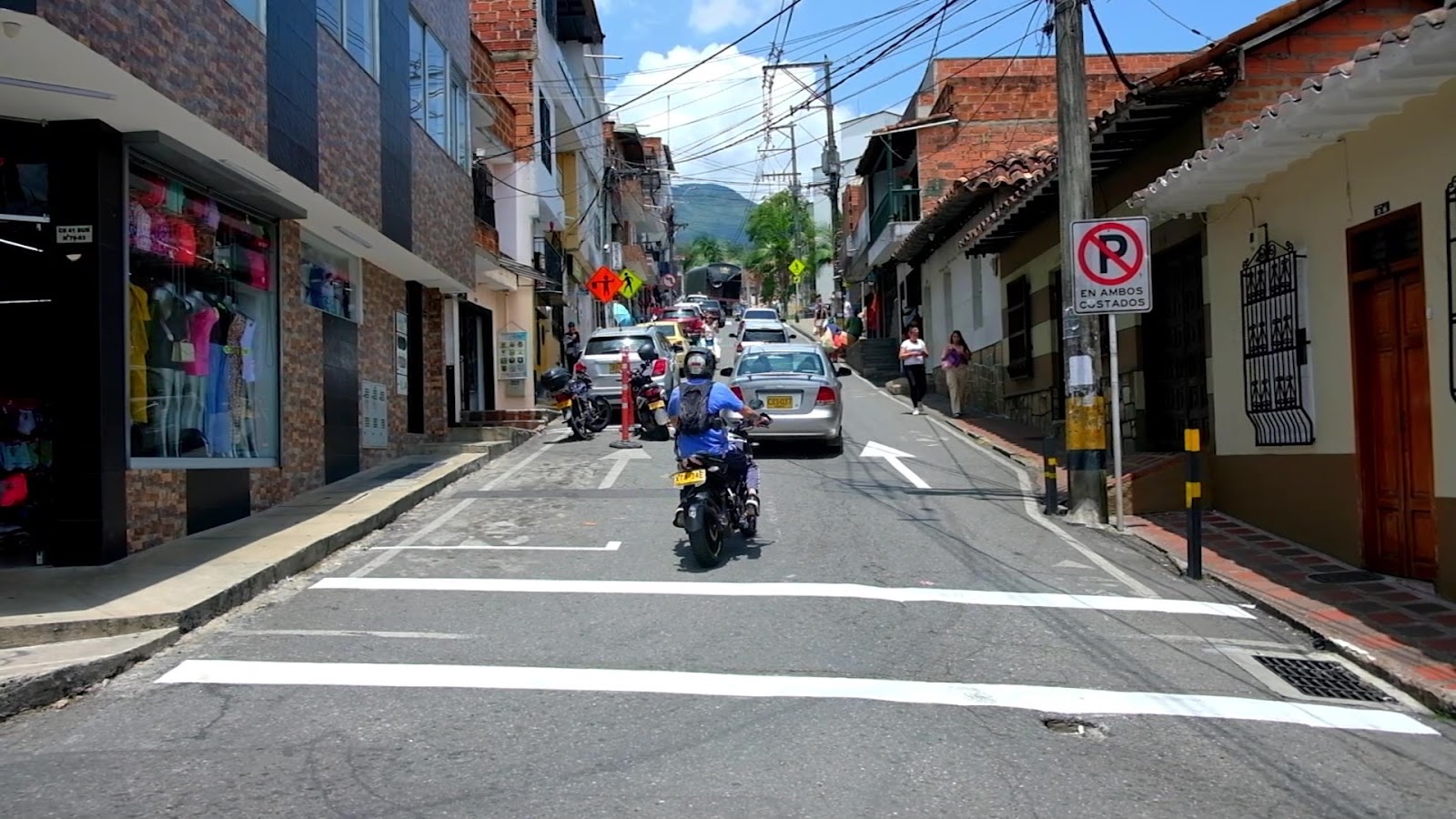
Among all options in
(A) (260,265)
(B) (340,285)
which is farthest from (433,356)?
(A) (260,265)

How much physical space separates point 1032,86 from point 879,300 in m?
13.1

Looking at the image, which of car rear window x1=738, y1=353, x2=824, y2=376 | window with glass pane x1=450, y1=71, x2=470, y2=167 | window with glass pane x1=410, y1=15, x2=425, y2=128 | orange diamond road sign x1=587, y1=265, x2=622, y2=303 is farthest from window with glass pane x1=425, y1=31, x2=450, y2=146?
orange diamond road sign x1=587, y1=265, x2=622, y2=303

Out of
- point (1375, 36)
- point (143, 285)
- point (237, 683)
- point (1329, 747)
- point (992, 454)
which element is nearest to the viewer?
point (1329, 747)

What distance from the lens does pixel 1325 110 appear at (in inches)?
308

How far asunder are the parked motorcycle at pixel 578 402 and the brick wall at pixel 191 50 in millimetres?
8026

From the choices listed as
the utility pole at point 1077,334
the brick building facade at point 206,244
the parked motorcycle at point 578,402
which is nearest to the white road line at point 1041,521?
the utility pole at point 1077,334

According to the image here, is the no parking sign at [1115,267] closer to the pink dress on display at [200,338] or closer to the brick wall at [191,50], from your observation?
the brick wall at [191,50]

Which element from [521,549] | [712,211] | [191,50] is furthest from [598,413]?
[712,211]

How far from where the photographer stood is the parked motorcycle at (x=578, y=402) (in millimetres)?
17656

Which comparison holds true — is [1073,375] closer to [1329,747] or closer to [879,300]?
[1329,747]

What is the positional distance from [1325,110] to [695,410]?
5043 mm

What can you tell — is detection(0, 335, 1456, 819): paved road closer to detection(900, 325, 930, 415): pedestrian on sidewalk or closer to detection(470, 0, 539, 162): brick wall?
detection(900, 325, 930, 415): pedestrian on sidewalk

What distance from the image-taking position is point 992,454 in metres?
15.9

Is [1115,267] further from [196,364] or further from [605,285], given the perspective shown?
[605,285]
